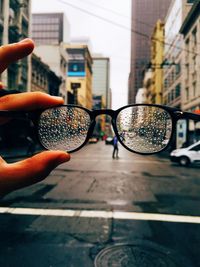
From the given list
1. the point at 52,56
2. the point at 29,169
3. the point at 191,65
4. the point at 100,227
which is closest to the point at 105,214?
the point at 100,227

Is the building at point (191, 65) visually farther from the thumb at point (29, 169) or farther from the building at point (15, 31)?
the thumb at point (29, 169)

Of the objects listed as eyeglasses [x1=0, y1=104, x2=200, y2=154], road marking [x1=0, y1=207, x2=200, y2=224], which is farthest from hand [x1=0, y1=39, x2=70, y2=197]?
road marking [x1=0, y1=207, x2=200, y2=224]

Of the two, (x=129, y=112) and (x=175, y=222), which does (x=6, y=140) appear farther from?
(x=129, y=112)

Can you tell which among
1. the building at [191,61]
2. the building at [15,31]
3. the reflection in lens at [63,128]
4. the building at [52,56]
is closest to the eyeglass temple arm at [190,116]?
the reflection in lens at [63,128]

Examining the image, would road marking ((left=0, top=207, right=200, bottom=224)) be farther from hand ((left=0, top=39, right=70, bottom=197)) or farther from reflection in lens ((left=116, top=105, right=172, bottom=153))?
hand ((left=0, top=39, right=70, bottom=197))

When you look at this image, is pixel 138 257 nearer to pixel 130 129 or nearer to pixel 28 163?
pixel 130 129

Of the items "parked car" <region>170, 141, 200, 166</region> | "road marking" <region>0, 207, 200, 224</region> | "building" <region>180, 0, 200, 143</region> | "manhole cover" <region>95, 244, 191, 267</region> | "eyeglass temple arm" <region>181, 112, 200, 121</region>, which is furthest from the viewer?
"building" <region>180, 0, 200, 143</region>

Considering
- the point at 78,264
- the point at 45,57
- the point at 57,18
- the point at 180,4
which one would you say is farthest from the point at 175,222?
the point at 57,18
